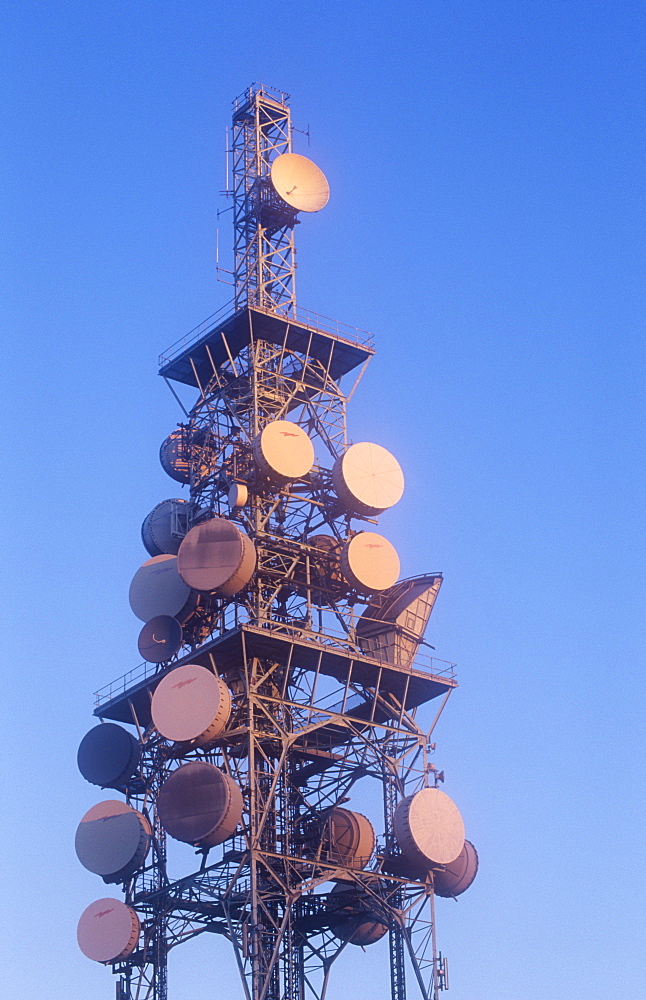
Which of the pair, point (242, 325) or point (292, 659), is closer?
point (292, 659)

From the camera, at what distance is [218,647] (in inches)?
3386

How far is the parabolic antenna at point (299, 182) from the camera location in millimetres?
98562

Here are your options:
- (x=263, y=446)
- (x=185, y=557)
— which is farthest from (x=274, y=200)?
(x=185, y=557)

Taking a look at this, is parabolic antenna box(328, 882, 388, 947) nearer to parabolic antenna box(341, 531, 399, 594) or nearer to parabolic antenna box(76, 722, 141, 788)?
parabolic antenna box(76, 722, 141, 788)

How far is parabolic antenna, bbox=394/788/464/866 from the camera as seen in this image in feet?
280

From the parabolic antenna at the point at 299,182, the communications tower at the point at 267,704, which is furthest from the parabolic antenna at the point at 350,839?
the parabolic antenna at the point at 299,182

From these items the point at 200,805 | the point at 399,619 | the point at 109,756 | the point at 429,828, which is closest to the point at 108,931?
the point at 109,756

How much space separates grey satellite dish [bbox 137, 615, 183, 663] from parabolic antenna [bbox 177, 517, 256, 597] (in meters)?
4.06

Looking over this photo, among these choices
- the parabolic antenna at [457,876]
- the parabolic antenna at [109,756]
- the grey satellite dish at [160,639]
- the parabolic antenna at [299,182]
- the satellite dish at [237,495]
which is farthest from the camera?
Result: the parabolic antenna at [299,182]

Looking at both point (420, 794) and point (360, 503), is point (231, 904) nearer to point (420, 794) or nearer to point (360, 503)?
point (420, 794)

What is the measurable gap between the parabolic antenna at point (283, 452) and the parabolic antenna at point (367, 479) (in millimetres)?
Answer: 2059

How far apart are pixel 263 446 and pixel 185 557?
7.12m

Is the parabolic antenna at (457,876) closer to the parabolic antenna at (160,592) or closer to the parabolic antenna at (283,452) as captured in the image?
the parabolic antenna at (160,592)

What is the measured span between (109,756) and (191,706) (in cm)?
967
